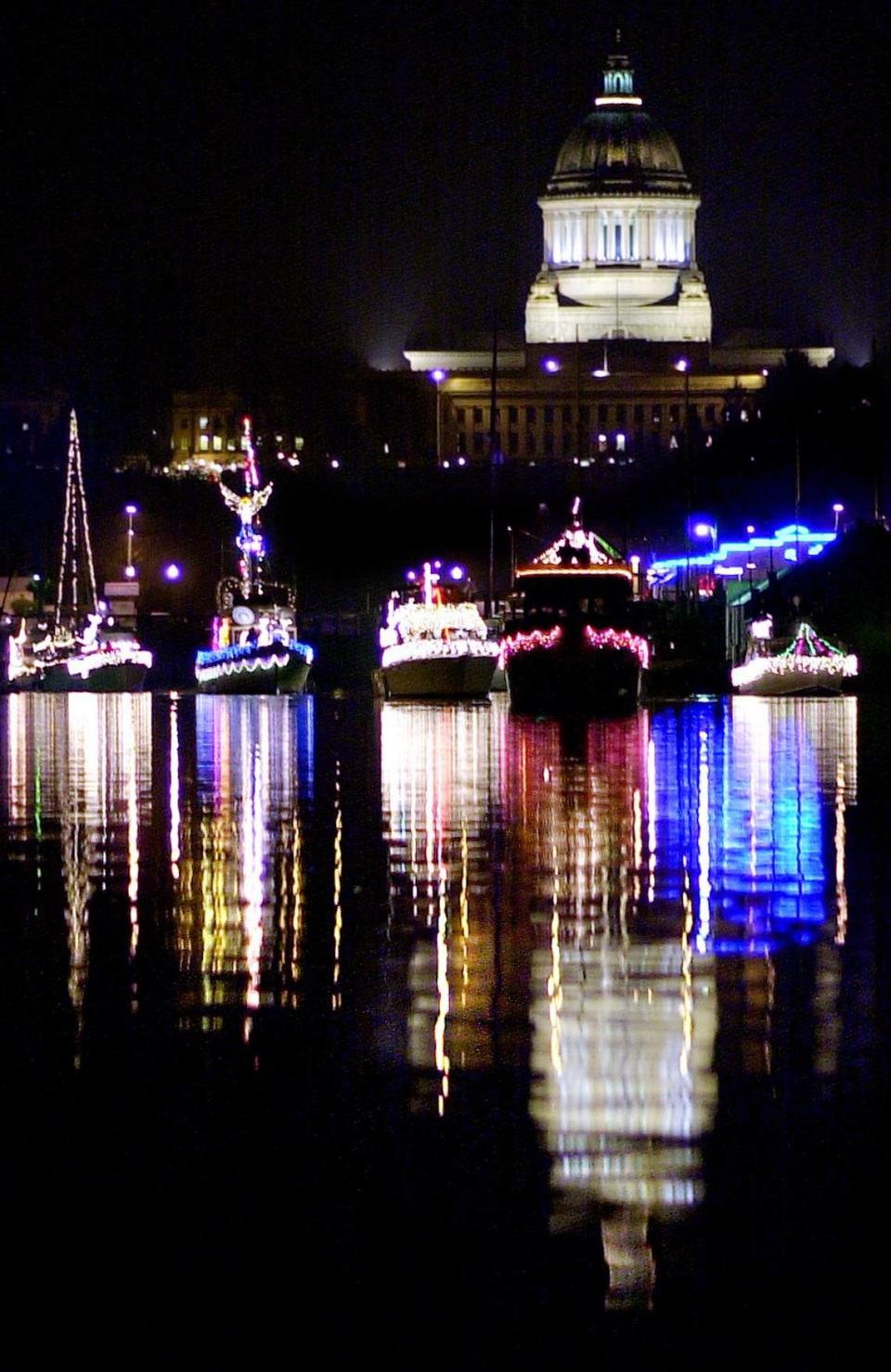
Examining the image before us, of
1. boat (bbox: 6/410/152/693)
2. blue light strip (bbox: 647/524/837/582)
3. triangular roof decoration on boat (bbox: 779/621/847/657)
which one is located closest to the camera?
triangular roof decoration on boat (bbox: 779/621/847/657)

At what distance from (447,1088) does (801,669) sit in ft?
163

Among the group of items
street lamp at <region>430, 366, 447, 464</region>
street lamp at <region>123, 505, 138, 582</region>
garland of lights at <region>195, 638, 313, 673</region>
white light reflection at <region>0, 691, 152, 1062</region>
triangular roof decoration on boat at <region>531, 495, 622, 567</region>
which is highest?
street lamp at <region>430, 366, 447, 464</region>

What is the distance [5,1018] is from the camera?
11141 mm

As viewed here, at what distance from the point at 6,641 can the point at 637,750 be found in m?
59.6

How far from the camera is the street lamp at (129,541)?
416 ft

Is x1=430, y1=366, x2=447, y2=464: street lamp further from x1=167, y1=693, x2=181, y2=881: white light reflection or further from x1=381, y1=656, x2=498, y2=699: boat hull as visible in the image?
x1=167, y1=693, x2=181, y2=881: white light reflection

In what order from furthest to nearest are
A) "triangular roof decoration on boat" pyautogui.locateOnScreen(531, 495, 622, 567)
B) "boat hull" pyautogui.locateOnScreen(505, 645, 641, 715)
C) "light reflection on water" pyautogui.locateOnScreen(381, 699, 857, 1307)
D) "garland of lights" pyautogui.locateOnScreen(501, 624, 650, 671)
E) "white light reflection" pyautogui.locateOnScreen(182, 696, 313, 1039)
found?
1. "triangular roof decoration on boat" pyautogui.locateOnScreen(531, 495, 622, 567)
2. "garland of lights" pyautogui.locateOnScreen(501, 624, 650, 671)
3. "boat hull" pyautogui.locateOnScreen(505, 645, 641, 715)
4. "white light reflection" pyautogui.locateOnScreen(182, 696, 313, 1039)
5. "light reflection on water" pyautogui.locateOnScreen(381, 699, 857, 1307)

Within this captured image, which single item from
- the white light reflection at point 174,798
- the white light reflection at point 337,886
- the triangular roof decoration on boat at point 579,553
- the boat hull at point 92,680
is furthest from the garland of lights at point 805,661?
the white light reflection at point 337,886

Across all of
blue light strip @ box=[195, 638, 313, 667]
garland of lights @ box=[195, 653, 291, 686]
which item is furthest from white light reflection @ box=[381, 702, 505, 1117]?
blue light strip @ box=[195, 638, 313, 667]

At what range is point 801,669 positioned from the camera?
58812 mm

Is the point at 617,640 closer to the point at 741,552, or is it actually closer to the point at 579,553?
the point at 579,553

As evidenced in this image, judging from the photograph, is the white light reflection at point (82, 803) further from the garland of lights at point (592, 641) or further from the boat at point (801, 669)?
the boat at point (801, 669)

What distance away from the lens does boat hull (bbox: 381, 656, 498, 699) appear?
2312 inches

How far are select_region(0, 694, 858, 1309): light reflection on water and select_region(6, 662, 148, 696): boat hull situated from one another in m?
41.2
